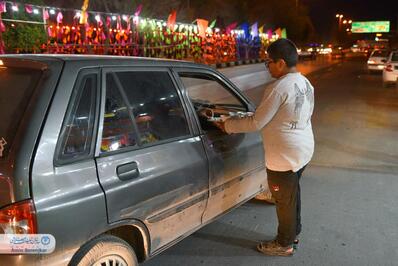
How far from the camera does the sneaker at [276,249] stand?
12.6 feet

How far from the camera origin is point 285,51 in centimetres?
347

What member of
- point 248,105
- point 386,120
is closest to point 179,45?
point 386,120

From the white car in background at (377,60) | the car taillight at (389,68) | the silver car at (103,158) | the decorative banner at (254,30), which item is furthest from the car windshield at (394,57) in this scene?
the decorative banner at (254,30)

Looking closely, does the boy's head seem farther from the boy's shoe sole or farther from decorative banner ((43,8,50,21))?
decorative banner ((43,8,50,21))

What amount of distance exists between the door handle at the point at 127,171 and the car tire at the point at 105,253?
0.38m

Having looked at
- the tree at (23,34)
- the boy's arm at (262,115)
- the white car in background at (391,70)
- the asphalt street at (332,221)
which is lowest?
the asphalt street at (332,221)

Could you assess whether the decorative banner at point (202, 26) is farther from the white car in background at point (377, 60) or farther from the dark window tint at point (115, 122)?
the dark window tint at point (115, 122)

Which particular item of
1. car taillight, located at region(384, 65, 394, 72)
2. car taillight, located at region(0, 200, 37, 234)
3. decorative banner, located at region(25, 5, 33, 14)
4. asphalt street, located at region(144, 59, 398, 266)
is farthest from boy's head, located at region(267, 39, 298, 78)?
car taillight, located at region(384, 65, 394, 72)

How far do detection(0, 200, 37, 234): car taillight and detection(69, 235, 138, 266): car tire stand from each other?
1.25 feet

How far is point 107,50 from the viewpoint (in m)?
18.6

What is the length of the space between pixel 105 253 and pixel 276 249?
69.2 inches

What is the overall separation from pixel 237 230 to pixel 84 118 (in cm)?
231

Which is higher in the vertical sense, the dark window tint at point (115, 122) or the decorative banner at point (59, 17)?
the decorative banner at point (59, 17)

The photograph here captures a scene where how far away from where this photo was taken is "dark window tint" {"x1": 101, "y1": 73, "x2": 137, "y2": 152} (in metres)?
2.77
